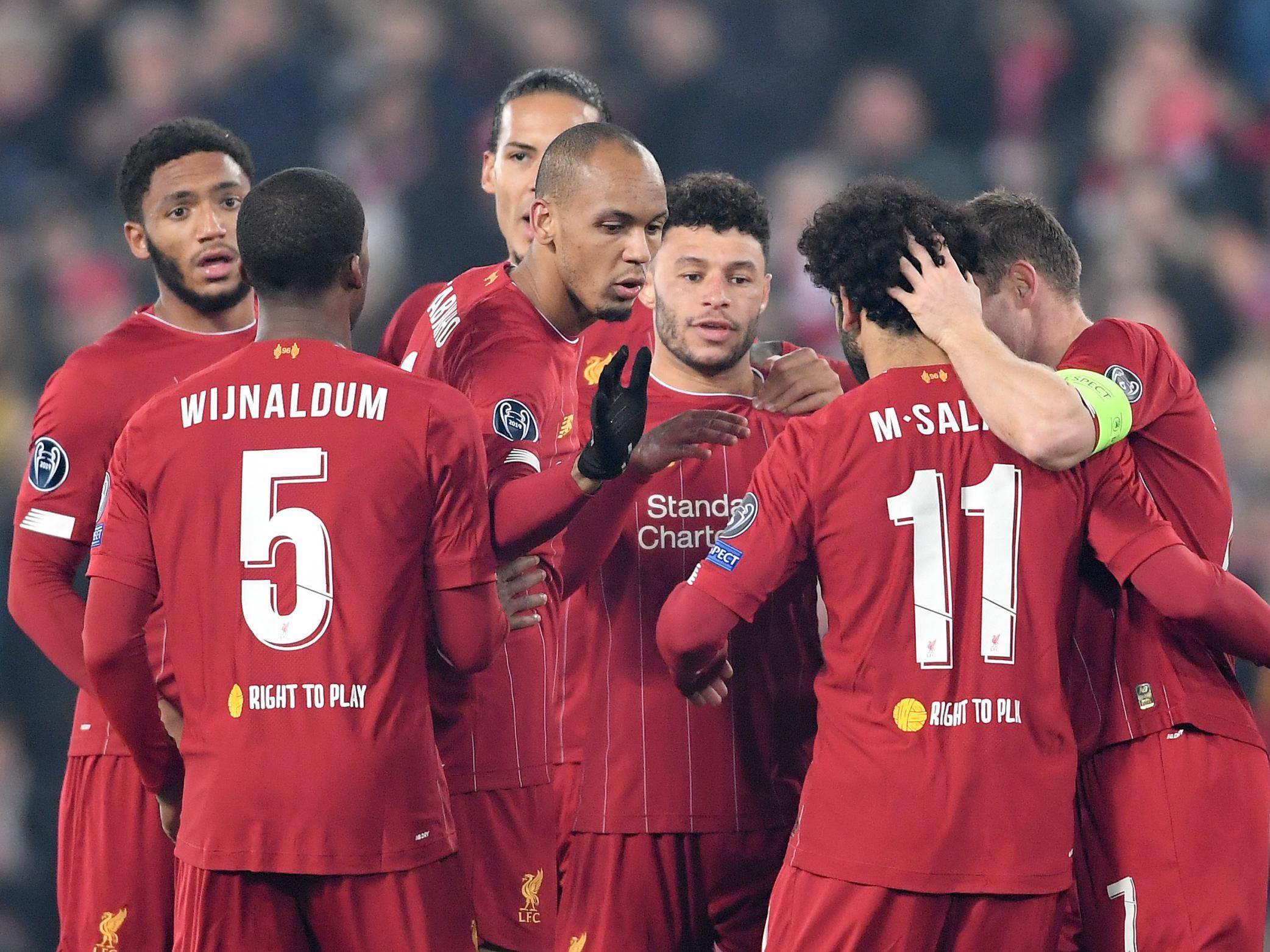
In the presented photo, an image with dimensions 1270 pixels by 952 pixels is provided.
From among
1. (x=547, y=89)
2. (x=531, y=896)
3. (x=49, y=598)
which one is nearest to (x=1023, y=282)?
(x=531, y=896)

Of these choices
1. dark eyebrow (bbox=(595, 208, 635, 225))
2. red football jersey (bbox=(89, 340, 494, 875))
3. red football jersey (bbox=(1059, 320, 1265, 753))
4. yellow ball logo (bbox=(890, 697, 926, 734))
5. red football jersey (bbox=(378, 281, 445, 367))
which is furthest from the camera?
red football jersey (bbox=(378, 281, 445, 367))

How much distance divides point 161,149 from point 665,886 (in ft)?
7.92

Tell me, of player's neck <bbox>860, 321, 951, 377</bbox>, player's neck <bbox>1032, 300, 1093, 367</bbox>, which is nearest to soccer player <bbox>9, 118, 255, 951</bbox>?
player's neck <bbox>860, 321, 951, 377</bbox>

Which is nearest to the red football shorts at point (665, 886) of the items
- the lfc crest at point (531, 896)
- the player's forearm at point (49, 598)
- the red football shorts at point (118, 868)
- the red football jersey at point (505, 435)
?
the lfc crest at point (531, 896)

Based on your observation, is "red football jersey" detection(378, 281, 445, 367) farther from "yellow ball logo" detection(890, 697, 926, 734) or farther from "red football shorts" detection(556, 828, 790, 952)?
"yellow ball logo" detection(890, 697, 926, 734)

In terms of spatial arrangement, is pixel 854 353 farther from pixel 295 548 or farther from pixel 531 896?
pixel 531 896

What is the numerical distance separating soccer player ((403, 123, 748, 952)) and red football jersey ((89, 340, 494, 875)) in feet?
1.15

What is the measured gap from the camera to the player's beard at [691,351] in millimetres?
4133

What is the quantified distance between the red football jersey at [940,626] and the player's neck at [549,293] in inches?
36.4

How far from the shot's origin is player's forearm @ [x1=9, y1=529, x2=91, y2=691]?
13.0 feet

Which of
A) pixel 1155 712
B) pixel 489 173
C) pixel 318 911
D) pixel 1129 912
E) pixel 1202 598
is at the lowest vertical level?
pixel 1129 912

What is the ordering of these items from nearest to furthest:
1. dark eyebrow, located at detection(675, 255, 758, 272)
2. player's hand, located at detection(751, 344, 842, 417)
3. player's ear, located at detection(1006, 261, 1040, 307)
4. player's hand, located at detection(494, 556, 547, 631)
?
player's hand, located at detection(494, 556, 547, 631) → player's ear, located at detection(1006, 261, 1040, 307) → player's hand, located at detection(751, 344, 842, 417) → dark eyebrow, located at detection(675, 255, 758, 272)

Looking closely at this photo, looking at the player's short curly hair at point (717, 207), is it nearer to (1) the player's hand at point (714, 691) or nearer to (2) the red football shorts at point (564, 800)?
(1) the player's hand at point (714, 691)

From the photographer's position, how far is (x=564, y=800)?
14.5ft
